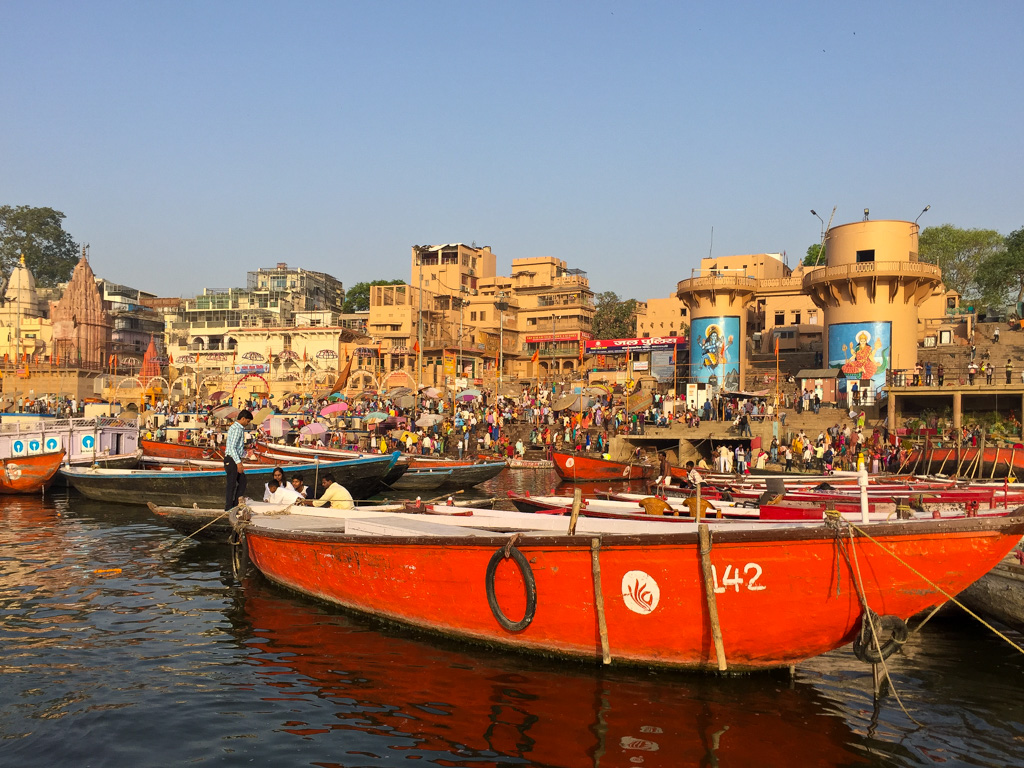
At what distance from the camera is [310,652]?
9484 millimetres

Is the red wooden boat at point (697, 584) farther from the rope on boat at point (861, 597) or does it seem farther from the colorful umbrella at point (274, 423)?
the colorful umbrella at point (274, 423)

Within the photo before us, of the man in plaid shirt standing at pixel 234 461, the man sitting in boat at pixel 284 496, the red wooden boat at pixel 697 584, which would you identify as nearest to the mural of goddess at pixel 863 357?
the man sitting in boat at pixel 284 496

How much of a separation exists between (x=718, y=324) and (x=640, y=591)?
39.4 meters

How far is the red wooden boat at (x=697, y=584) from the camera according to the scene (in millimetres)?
7500

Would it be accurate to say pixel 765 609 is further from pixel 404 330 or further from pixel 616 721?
pixel 404 330

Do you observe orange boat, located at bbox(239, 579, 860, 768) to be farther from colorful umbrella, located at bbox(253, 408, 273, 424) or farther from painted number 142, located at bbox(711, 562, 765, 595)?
colorful umbrella, located at bbox(253, 408, 273, 424)

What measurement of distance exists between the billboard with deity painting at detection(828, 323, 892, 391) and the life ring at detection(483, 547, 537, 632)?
34.7 m

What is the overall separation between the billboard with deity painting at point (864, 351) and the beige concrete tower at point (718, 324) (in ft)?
19.8

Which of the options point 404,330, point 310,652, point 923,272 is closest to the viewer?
point 310,652

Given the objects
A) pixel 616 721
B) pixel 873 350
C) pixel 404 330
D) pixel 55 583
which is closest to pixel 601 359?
pixel 404 330

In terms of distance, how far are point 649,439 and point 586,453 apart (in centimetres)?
311

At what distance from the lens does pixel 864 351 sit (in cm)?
3984

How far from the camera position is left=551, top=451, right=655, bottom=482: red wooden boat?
2978 cm

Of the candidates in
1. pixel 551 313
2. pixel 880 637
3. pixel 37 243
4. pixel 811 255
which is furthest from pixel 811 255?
pixel 37 243
